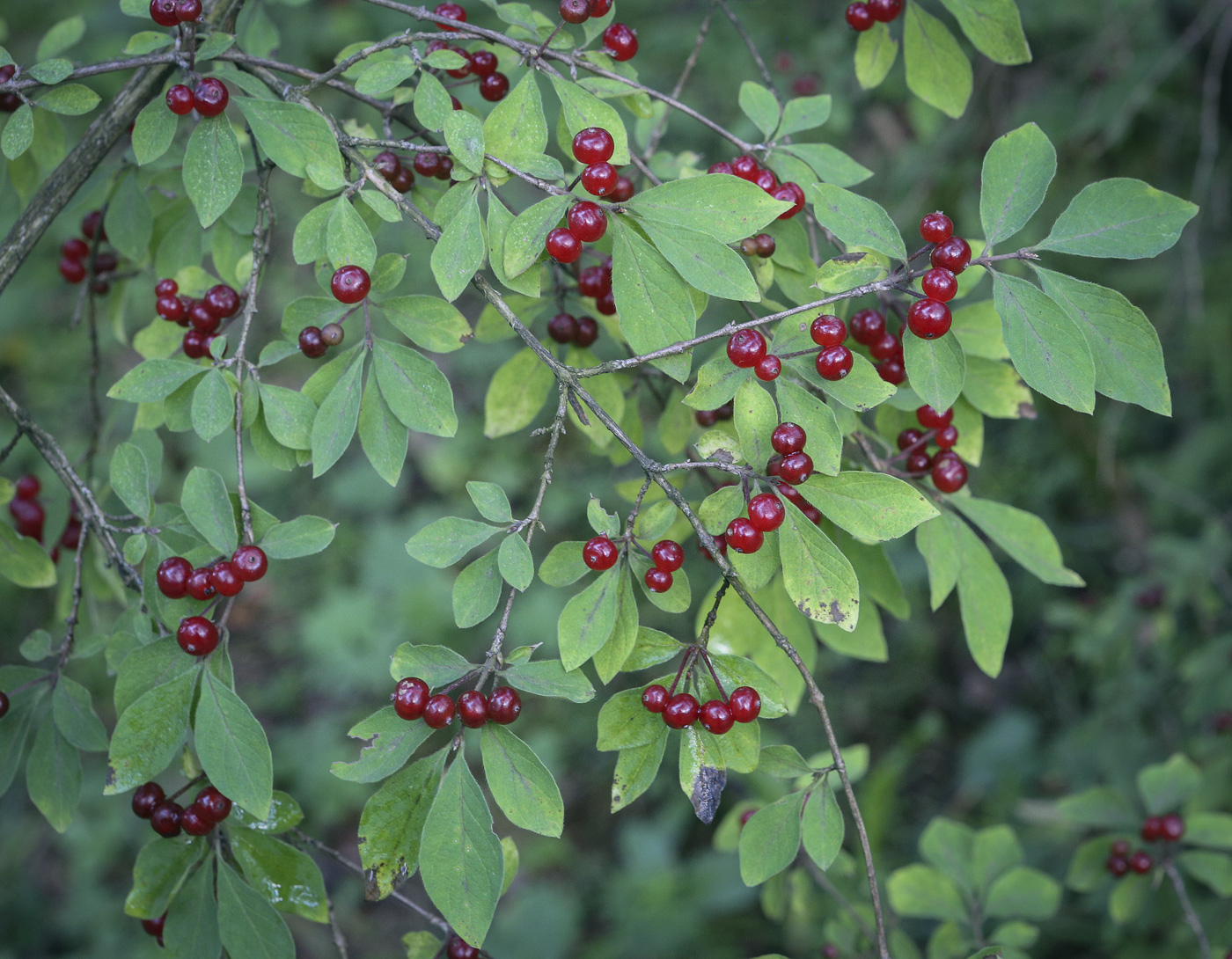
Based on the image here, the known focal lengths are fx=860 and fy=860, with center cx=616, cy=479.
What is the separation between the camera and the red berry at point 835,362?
1132 mm

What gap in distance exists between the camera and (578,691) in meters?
1.08

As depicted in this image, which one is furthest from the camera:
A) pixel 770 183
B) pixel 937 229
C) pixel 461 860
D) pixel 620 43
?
pixel 620 43

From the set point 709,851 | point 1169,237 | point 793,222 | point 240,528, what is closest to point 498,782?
point 240,528

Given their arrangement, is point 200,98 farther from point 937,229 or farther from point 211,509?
point 937,229

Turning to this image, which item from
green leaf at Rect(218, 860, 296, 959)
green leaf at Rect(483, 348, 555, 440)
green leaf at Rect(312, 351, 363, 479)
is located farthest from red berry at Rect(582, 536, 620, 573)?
green leaf at Rect(218, 860, 296, 959)

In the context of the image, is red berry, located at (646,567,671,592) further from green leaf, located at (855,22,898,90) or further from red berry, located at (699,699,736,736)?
green leaf, located at (855,22,898,90)

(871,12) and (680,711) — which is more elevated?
(871,12)

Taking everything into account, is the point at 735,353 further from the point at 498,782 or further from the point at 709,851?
the point at 709,851

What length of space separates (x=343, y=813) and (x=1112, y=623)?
11.4 feet

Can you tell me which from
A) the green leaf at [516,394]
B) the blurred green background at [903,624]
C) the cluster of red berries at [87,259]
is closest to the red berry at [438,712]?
the green leaf at [516,394]

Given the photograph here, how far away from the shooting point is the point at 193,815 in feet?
4.14

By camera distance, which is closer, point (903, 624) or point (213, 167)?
point (213, 167)

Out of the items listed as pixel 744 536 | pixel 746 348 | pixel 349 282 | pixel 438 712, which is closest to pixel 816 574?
pixel 744 536

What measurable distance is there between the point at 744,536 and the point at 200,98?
1.00 m
